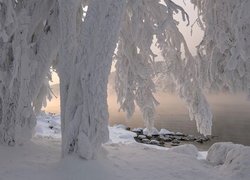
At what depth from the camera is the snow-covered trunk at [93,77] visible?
691 centimetres

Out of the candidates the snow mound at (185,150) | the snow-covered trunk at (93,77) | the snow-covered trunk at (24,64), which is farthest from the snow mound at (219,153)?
the snow-covered trunk at (24,64)

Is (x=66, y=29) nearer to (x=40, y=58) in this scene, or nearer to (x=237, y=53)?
(x=40, y=58)

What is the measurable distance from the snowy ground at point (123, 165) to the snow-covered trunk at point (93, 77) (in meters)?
0.42

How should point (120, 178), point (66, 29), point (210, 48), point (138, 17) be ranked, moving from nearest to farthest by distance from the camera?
point (120, 178)
point (66, 29)
point (138, 17)
point (210, 48)

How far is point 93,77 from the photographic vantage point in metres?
6.89

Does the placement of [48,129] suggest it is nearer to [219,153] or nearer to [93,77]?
[219,153]

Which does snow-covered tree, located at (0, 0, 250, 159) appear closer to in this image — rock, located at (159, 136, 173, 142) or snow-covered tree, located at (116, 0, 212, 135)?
snow-covered tree, located at (116, 0, 212, 135)

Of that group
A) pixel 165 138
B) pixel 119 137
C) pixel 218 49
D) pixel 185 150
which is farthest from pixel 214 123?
pixel 218 49

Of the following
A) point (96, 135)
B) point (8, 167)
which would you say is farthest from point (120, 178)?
point (8, 167)

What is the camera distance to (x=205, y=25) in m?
10.7

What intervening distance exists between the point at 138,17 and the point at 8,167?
4894 millimetres

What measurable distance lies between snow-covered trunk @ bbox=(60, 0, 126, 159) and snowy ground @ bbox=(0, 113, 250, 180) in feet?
1.37

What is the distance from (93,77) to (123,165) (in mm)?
1973

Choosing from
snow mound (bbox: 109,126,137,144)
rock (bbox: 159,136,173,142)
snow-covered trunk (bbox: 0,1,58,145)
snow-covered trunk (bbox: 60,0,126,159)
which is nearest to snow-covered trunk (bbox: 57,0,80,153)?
snow-covered trunk (bbox: 60,0,126,159)
